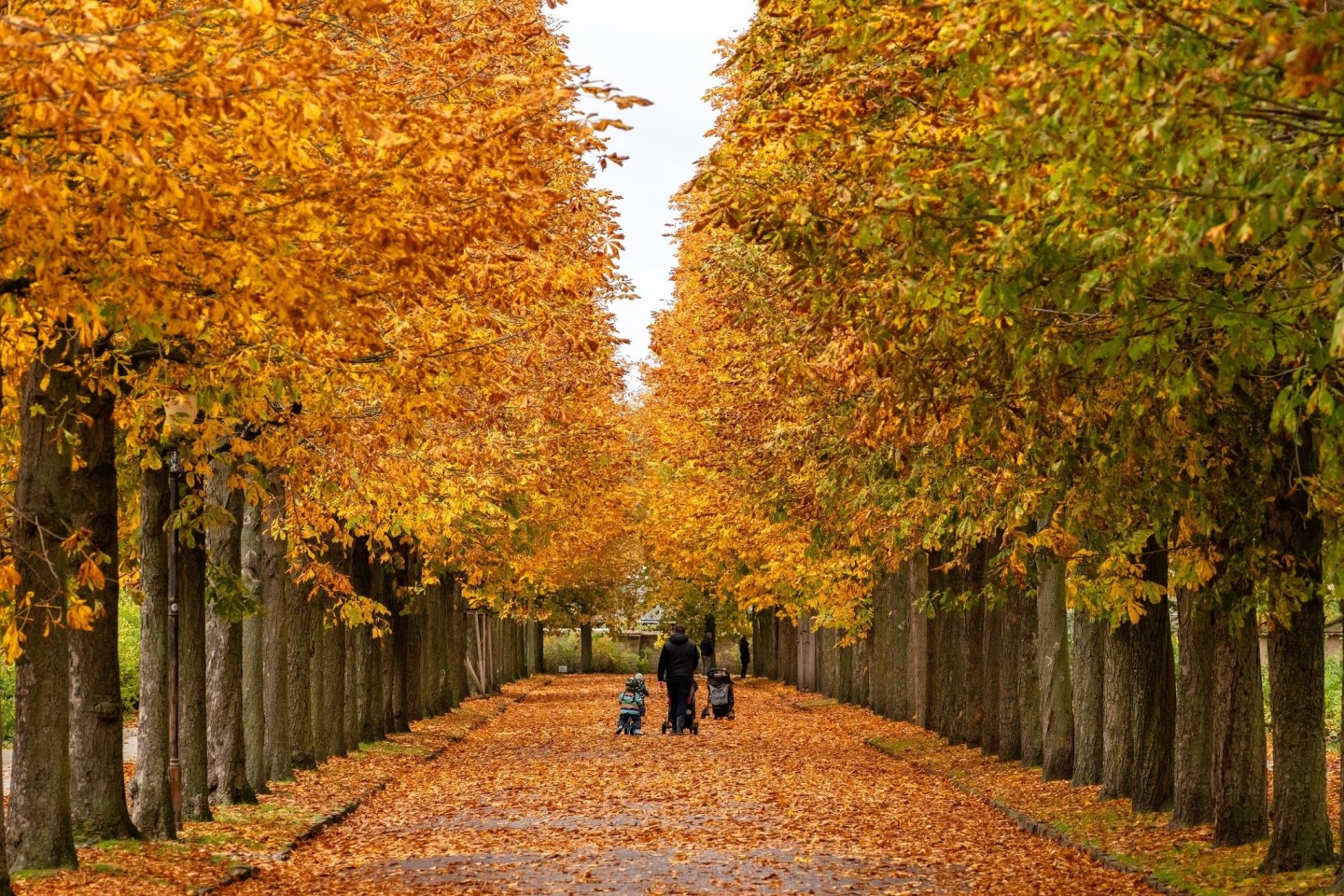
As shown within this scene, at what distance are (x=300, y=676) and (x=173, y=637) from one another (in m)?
7.90

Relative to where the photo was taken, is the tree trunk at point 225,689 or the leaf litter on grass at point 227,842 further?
the tree trunk at point 225,689

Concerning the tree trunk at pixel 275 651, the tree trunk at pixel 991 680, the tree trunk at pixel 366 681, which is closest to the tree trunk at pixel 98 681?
the tree trunk at pixel 275 651

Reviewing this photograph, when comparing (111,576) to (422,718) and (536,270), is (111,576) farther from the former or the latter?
(422,718)

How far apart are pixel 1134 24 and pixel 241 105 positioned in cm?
424

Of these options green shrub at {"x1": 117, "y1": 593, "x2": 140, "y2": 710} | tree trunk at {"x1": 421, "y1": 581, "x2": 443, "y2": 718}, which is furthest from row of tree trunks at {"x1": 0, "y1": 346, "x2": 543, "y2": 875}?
green shrub at {"x1": 117, "y1": 593, "x2": 140, "y2": 710}

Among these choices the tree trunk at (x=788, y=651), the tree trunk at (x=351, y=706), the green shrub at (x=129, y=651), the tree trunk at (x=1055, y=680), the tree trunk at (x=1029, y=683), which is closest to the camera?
the tree trunk at (x=1055, y=680)

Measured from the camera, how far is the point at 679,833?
17.9 meters

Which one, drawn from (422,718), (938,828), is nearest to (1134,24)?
(938,828)

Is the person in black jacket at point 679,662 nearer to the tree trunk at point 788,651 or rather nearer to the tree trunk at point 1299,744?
the tree trunk at point 1299,744

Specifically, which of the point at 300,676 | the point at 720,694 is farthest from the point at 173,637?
the point at 720,694

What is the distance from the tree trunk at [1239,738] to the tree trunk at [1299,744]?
827mm

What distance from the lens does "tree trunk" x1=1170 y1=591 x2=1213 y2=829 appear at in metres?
16.2

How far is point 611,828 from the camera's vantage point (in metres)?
18.5

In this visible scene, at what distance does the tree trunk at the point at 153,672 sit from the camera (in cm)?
1652
